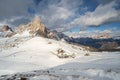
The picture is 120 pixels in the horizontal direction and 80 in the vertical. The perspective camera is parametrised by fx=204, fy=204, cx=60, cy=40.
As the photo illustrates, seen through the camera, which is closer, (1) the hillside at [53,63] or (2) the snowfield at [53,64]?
(1) the hillside at [53,63]

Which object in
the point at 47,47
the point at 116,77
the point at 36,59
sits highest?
the point at 47,47

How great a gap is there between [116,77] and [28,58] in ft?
152

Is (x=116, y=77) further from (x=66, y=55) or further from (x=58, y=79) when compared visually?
(x=66, y=55)

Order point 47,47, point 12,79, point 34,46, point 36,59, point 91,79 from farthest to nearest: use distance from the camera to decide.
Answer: point 34,46 → point 47,47 → point 36,59 → point 12,79 → point 91,79

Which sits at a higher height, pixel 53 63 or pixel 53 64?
pixel 53 63

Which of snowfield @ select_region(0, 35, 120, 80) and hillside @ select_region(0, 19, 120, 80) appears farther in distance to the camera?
snowfield @ select_region(0, 35, 120, 80)

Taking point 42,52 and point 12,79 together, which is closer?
point 12,79

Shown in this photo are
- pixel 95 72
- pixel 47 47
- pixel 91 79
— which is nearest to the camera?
pixel 91 79

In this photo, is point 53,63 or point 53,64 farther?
point 53,63

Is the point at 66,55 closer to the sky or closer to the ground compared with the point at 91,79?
closer to the sky

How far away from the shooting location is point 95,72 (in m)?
31.6

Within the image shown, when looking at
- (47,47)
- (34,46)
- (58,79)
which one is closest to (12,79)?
(58,79)

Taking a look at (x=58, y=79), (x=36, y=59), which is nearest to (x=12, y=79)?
(x=58, y=79)

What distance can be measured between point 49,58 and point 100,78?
47142 mm
